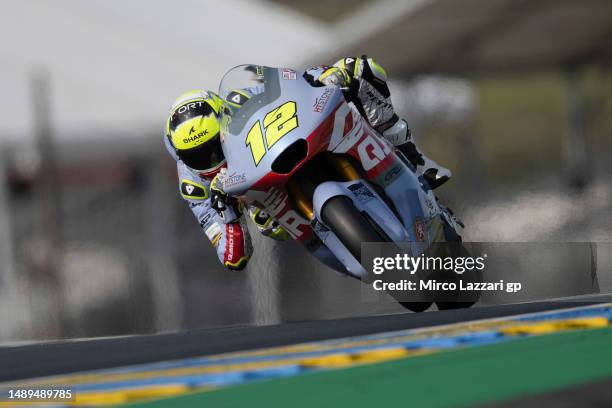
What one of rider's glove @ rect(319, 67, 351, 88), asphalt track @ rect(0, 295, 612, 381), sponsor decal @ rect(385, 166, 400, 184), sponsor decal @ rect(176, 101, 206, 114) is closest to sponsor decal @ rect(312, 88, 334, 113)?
rider's glove @ rect(319, 67, 351, 88)

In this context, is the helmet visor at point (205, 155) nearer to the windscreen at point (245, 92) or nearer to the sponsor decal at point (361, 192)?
the windscreen at point (245, 92)

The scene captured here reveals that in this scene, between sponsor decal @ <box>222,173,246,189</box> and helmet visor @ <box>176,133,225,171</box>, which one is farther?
helmet visor @ <box>176,133,225,171</box>

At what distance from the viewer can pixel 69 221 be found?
37.0ft

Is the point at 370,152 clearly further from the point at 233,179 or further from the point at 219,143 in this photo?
the point at 219,143

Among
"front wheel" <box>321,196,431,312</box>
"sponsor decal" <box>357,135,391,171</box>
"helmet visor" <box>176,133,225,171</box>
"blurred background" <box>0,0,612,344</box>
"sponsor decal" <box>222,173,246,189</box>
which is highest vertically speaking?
"blurred background" <box>0,0,612,344</box>

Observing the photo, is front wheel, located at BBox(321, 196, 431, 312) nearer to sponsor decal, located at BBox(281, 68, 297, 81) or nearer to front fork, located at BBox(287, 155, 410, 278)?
front fork, located at BBox(287, 155, 410, 278)

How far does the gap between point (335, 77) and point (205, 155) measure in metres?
0.82

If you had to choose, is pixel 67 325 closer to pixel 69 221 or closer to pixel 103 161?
pixel 69 221

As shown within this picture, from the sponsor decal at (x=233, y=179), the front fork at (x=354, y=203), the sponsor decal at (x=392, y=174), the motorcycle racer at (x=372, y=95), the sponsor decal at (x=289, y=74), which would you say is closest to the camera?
the front fork at (x=354, y=203)

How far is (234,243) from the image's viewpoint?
5.82 metres

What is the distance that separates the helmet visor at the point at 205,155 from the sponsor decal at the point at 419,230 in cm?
112

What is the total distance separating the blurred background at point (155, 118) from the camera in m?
9.62

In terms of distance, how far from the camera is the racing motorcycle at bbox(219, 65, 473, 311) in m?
4.95

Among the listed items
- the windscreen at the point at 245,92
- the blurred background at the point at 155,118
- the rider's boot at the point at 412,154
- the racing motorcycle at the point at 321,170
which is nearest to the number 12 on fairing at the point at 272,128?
the racing motorcycle at the point at 321,170
